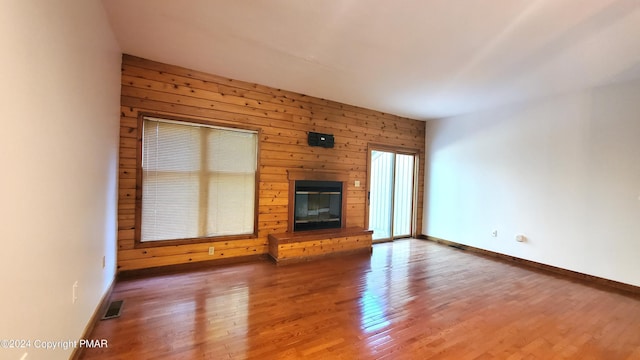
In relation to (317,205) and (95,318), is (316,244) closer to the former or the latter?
(317,205)

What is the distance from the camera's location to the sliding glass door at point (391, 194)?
18.7 feet

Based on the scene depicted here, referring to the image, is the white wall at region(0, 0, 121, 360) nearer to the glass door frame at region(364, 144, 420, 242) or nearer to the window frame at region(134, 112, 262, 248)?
the window frame at region(134, 112, 262, 248)

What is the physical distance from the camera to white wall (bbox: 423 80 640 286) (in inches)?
139

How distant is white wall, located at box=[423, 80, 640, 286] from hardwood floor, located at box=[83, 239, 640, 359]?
0.56m

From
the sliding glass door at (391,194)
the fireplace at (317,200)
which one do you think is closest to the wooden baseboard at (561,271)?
the sliding glass door at (391,194)

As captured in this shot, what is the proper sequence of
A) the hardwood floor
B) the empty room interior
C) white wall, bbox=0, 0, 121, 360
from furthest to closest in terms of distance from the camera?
1. the hardwood floor
2. the empty room interior
3. white wall, bbox=0, 0, 121, 360

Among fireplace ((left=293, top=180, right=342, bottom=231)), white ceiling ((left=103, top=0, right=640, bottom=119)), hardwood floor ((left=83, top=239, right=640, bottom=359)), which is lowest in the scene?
hardwood floor ((left=83, top=239, right=640, bottom=359))

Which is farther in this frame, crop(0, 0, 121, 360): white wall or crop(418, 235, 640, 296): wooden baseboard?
crop(418, 235, 640, 296): wooden baseboard

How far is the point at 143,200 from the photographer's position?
11.1 feet

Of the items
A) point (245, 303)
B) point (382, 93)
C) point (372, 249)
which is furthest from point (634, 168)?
point (245, 303)

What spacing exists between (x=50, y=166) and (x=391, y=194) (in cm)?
540

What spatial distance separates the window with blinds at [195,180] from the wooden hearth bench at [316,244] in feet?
1.92

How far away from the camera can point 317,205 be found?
483 cm

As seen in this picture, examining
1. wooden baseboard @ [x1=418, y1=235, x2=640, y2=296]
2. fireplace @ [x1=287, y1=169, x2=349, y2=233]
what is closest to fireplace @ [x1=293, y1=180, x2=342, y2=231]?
fireplace @ [x1=287, y1=169, x2=349, y2=233]
